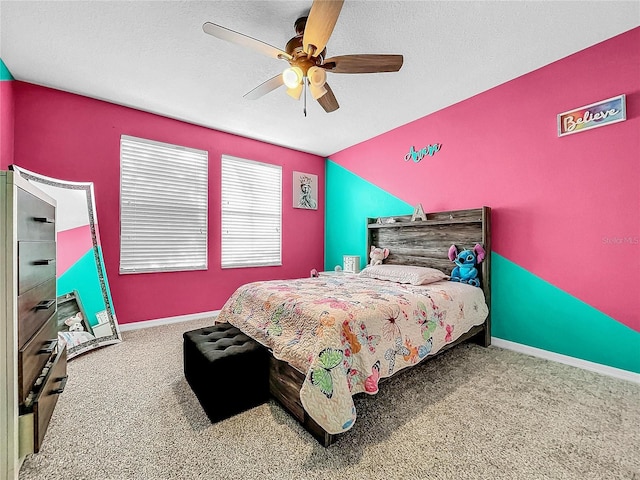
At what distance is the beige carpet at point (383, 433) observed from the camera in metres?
1.31

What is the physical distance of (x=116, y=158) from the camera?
3.26 metres

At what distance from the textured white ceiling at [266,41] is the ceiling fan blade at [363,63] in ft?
1.11

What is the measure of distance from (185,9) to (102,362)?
2976 millimetres

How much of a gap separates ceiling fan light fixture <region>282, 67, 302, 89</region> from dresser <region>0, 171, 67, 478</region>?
1579 mm

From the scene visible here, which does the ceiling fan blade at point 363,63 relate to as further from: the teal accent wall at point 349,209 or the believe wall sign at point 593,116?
the teal accent wall at point 349,209

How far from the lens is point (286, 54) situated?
196 centimetres

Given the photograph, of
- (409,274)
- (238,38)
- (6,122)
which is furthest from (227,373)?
(6,122)

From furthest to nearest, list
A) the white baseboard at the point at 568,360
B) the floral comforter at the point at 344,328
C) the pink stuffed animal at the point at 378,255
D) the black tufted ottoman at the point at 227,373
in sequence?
1. the pink stuffed animal at the point at 378,255
2. the white baseboard at the point at 568,360
3. the black tufted ottoman at the point at 227,373
4. the floral comforter at the point at 344,328

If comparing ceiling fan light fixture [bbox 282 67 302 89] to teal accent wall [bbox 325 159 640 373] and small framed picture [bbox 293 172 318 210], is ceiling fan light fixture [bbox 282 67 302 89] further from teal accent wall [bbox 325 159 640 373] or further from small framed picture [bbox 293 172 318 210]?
small framed picture [bbox 293 172 318 210]

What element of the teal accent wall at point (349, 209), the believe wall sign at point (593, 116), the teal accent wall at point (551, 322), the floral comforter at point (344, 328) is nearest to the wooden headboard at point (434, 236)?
the teal accent wall at point (551, 322)

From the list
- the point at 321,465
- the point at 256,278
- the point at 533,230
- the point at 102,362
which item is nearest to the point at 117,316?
the point at 102,362

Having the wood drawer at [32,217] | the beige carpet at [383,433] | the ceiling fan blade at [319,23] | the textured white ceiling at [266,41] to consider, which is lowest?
the beige carpet at [383,433]

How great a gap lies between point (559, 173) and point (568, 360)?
1.69 meters

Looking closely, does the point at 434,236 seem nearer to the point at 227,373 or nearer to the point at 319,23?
the point at 319,23
